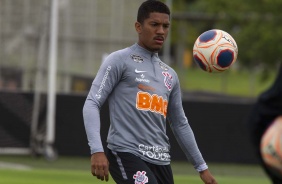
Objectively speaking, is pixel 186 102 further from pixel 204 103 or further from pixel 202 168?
pixel 202 168

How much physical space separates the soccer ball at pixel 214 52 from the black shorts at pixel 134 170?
2.92 feet

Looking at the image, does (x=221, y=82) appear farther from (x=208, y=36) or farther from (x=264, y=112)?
→ (x=264, y=112)

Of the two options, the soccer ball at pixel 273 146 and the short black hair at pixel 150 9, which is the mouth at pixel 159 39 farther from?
the soccer ball at pixel 273 146

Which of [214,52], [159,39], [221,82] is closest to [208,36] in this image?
[214,52]

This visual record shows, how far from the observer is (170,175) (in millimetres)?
7562

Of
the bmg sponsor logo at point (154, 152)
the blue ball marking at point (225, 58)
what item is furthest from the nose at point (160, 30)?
the bmg sponsor logo at point (154, 152)

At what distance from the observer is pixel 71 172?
18.5 metres

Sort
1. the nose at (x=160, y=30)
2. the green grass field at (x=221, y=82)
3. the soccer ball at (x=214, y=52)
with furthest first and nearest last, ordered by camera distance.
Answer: the green grass field at (x=221, y=82) → the soccer ball at (x=214, y=52) → the nose at (x=160, y=30)

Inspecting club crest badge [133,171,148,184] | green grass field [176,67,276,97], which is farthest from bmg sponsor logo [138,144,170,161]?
green grass field [176,67,276,97]

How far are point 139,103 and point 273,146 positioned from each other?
101 inches

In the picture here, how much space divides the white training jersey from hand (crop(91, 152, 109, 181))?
1.32 ft

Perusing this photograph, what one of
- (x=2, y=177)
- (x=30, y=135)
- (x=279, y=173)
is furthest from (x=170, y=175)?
(x=30, y=135)

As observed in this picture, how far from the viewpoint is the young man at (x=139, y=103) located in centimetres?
736

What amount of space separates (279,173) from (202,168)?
2.71 metres
